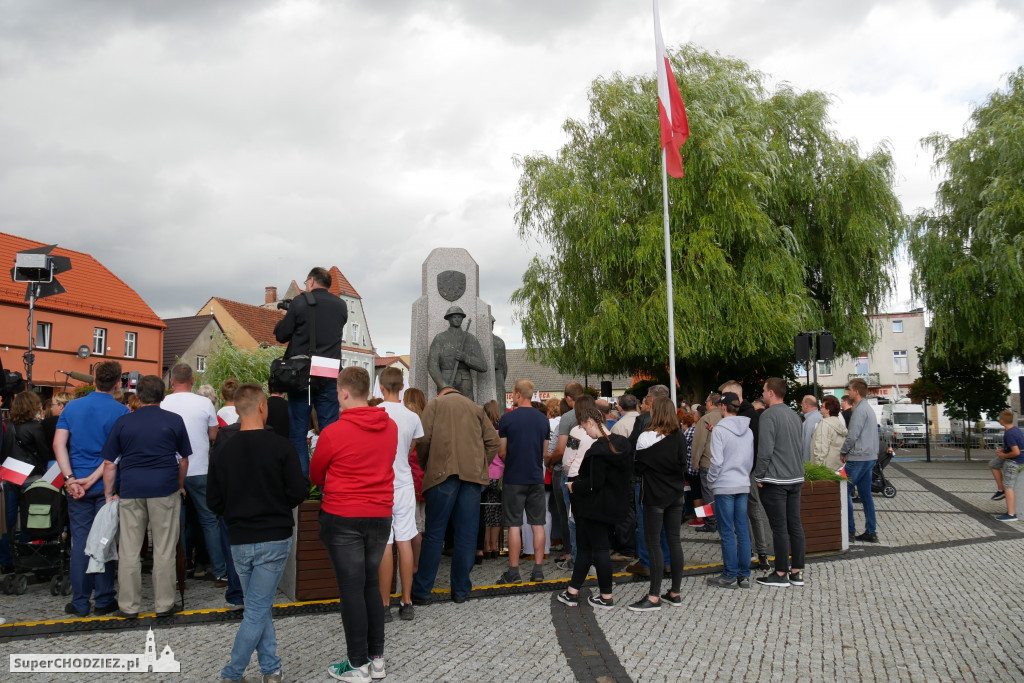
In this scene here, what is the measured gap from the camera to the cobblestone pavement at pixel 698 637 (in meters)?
4.69

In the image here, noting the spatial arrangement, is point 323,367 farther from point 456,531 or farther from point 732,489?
point 732,489

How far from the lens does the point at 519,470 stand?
707 cm

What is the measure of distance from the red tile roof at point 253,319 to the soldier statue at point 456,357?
47427mm

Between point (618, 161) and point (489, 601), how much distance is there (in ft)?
50.1

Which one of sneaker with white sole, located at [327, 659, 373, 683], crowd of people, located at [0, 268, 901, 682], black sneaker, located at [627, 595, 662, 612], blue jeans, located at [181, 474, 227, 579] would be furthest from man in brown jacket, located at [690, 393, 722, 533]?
blue jeans, located at [181, 474, 227, 579]

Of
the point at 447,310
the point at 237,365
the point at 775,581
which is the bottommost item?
the point at 775,581

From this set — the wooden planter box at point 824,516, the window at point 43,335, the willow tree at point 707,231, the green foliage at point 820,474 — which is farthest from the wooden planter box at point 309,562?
the window at point 43,335

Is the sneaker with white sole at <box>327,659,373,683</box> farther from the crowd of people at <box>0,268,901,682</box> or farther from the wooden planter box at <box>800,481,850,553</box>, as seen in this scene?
the wooden planter box at <box>800,481,850,553</box>

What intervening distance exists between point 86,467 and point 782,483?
5.80m

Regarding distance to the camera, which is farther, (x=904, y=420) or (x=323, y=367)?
(x=904, y=420)

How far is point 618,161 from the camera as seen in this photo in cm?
1989

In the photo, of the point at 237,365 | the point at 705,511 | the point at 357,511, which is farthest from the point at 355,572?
the point at 237,365

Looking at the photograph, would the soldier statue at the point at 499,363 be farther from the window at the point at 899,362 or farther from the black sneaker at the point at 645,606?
the window at the point at 899,362

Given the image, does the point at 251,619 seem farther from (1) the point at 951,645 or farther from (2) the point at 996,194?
(2) the point at 996,194
